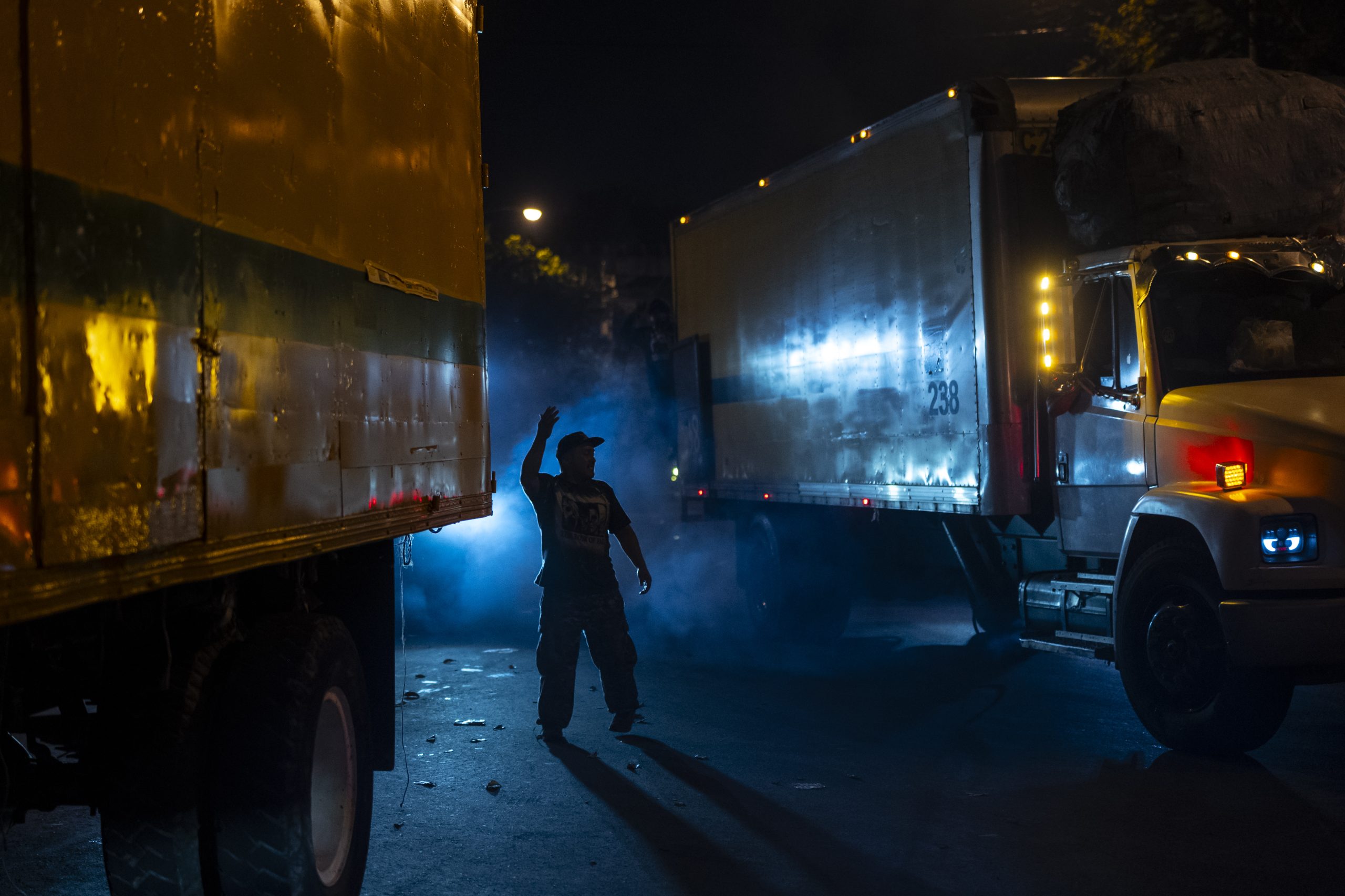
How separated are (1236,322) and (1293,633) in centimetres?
197

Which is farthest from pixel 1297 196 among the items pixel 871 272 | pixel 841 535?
pixel 841 535

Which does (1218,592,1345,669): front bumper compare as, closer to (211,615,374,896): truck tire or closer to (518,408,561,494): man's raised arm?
(518,408,561,494): man's raised arm

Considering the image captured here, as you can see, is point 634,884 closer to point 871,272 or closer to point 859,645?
point 871,272

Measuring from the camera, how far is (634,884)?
205 inches

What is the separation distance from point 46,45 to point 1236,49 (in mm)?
13762

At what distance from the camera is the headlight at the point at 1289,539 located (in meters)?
6.57

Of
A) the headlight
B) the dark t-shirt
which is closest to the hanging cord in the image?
the dark t-shirt

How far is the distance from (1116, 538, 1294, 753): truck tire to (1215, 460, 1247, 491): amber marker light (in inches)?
14.3

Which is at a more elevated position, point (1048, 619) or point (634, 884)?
point (1048, 619)

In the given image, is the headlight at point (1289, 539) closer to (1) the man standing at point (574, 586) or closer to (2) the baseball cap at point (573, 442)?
(1) the man standing at point (574, 586)

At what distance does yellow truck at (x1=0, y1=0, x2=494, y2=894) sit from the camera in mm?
2773

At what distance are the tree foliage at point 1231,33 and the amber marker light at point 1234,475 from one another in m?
7.84

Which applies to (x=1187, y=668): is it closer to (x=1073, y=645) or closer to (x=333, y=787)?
(x=1073, y=645)

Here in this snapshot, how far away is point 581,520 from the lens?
8.41m
